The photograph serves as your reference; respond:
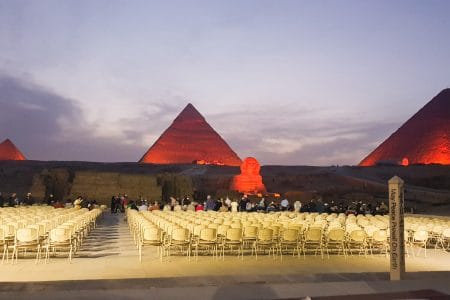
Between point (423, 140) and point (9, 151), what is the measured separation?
292 feet

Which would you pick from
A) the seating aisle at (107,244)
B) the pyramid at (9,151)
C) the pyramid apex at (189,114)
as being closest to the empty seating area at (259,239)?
the seating aisle at (107,244)

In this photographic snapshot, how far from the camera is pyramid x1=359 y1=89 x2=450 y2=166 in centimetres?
10612

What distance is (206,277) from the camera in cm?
800

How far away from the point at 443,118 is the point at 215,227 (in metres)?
116

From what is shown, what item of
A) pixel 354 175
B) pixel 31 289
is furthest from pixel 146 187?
pixel 354 175

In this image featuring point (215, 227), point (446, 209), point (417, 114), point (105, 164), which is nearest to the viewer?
point (215, 227)

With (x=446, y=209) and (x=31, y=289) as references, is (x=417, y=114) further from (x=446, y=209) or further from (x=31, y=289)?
(x=31, y=289)

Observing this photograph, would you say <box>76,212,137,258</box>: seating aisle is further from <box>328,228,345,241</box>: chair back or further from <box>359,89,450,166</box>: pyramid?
<box>359,89,450,166</box>: pyramid

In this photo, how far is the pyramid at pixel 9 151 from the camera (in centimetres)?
11156

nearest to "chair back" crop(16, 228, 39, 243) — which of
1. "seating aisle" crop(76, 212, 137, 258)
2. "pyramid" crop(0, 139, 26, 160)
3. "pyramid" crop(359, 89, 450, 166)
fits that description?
"seating aisle" crop(76, 212, 137, 258)

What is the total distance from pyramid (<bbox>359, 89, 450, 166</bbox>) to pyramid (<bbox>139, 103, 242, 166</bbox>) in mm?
34242

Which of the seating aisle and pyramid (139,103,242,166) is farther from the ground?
pyramid (139,103,242,166)

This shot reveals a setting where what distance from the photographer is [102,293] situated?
265 inches

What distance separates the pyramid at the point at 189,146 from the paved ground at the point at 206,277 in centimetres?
10712
